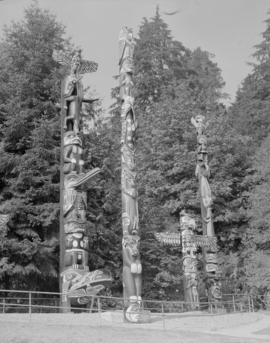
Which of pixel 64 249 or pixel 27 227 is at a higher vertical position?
pixel 27 227

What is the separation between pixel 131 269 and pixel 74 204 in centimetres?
254

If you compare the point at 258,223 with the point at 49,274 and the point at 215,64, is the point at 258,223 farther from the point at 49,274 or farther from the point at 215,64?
the point at 215,64

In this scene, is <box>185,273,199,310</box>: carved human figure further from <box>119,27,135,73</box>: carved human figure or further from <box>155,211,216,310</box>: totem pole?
<box>119,27,135,73</box>: carved human figure

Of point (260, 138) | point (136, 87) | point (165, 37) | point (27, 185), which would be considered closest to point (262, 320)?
point (27, 185)

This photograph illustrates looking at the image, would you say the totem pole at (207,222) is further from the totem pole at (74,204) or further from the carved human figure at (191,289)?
the totem pole at (74,204)

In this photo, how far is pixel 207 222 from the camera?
62.9ft

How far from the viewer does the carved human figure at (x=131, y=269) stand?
13.2 meters

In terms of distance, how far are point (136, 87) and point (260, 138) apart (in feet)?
29.9

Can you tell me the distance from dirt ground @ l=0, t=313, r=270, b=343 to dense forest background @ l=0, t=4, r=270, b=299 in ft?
16.7

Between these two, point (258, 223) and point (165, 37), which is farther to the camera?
point (165, 37)

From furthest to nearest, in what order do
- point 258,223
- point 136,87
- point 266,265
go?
point 136,87 → point 258,223 → point 266,265

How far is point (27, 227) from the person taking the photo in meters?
19.6

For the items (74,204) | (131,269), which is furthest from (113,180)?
(131,269)

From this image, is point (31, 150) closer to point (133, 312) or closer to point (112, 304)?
point (112, 304)
